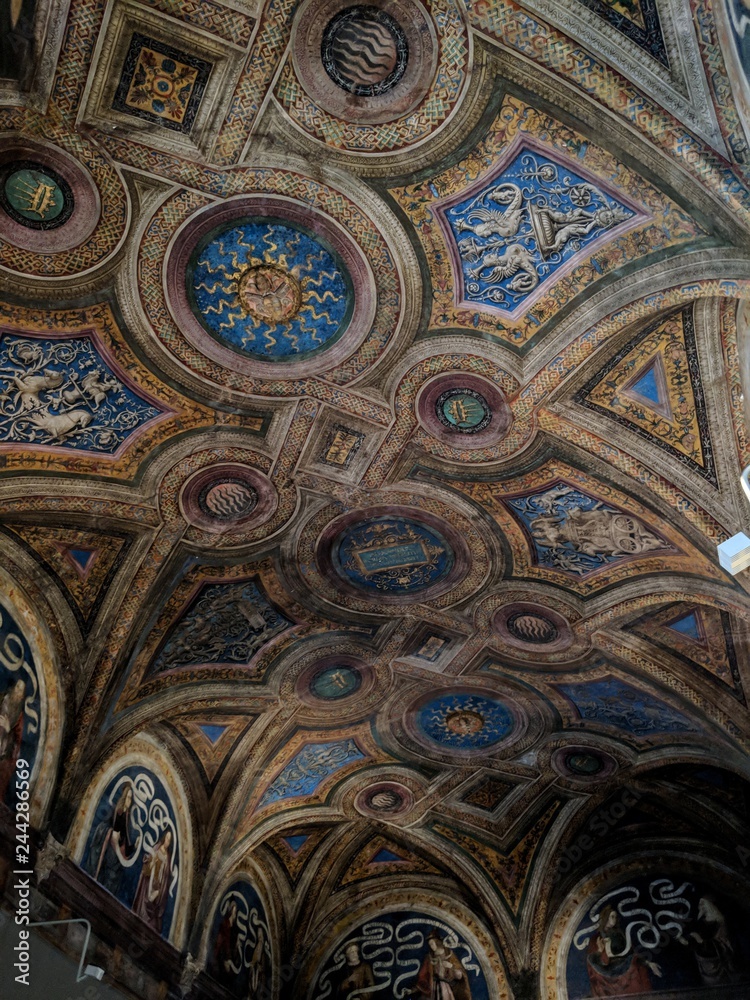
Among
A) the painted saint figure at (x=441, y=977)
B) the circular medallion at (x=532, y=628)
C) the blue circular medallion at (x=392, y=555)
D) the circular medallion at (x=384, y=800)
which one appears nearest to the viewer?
the blue circular medallion at (x=392, y=555)

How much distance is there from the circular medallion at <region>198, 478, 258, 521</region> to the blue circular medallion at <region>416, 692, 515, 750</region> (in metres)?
5.40

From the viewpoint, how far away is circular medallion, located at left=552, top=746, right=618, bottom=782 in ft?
51.7

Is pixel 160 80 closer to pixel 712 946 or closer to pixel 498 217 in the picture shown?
pixel 498 217

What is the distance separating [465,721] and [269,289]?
898 cm

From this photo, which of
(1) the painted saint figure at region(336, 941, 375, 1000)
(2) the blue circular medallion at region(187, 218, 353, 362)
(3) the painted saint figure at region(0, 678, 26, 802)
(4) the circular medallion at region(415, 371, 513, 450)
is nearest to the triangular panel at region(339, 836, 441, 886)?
(1) the painted saint figure at region(336, 941, 375, 1000)

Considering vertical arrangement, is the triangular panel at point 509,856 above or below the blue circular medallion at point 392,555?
below

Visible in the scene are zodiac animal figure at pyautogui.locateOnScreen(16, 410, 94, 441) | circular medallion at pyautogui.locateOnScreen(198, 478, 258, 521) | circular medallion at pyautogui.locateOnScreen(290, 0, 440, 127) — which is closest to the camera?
circular medallion at pyautogui.locateOnScreen(290, 0, 440, 127)

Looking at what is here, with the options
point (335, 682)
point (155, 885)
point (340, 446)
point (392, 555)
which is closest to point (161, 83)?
point (340, 446)

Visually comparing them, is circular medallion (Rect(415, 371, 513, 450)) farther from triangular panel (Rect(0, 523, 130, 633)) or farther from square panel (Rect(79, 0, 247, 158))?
triangular panel (Rect(0, 523, 130, 633))

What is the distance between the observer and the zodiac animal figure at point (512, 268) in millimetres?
8633

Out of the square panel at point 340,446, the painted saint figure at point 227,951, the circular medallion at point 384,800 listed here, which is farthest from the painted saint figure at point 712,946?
the square panel at point 340,446

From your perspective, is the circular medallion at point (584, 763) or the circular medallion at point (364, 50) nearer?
the circular medallion at point (364, 50)

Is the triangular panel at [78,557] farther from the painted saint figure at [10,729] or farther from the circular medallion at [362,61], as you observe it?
the circular medallion at [362,61]

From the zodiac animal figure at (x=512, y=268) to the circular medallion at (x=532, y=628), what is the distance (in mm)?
5368
